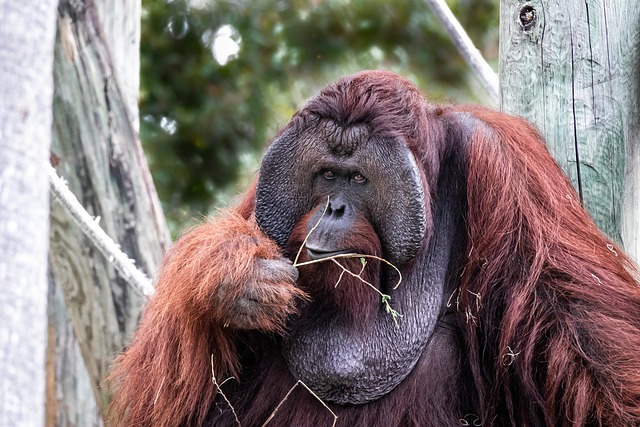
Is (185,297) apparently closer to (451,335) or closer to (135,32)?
(451,335)

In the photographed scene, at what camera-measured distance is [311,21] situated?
25.0ft

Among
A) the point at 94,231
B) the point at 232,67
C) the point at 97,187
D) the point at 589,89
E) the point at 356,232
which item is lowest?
the point at 356,232

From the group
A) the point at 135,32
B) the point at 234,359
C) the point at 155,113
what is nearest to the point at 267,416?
the point at 234,359

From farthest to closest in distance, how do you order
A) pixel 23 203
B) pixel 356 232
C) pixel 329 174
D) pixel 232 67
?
1. pixel 232 67
2. pixel 329 174
3. pixel 356 232
4. pixel 23 203

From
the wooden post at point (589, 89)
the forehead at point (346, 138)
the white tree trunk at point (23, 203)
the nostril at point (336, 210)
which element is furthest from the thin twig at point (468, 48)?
the white tree trunk at point (23, 203)

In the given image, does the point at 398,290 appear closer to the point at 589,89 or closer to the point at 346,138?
the point at 346,138

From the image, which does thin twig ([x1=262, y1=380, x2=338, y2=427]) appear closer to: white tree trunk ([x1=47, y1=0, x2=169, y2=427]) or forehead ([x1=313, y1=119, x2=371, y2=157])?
forehead ([x1=313, y1=119, x2=371, y2=157])

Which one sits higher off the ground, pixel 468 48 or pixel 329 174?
pixel 468 48

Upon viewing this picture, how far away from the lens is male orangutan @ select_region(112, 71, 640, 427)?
2.88 meters

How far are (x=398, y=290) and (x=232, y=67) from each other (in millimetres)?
4904

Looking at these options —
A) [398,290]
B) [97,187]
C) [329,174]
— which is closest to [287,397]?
[398,290]

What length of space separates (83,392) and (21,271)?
4428 mm

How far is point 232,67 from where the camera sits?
7.68 m

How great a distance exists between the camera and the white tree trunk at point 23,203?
4.58ft
